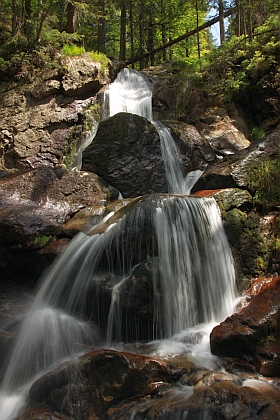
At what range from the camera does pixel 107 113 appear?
12.8m

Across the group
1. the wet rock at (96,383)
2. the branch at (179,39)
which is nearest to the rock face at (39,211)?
the wet rock at (96,383)

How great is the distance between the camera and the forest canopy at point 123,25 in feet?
A: 42.7

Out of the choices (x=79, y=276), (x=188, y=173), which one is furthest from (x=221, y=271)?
(x=188, y=173)

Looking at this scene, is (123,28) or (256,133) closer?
(256,133)

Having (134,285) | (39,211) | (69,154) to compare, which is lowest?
(134,285)

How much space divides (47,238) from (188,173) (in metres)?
4.81

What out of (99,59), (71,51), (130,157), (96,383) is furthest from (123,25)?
(96,383)

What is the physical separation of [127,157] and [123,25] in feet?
38.1

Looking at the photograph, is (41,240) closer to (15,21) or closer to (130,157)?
(130,157)

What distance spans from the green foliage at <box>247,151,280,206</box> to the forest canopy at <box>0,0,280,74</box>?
23.8 feet

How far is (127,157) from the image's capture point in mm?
9719

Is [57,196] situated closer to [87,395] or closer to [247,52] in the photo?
[87,395]

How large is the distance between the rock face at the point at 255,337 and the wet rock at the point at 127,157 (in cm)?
500

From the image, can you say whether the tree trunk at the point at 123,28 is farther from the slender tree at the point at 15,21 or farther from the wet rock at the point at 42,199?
the wet rock at the point at 42,199
